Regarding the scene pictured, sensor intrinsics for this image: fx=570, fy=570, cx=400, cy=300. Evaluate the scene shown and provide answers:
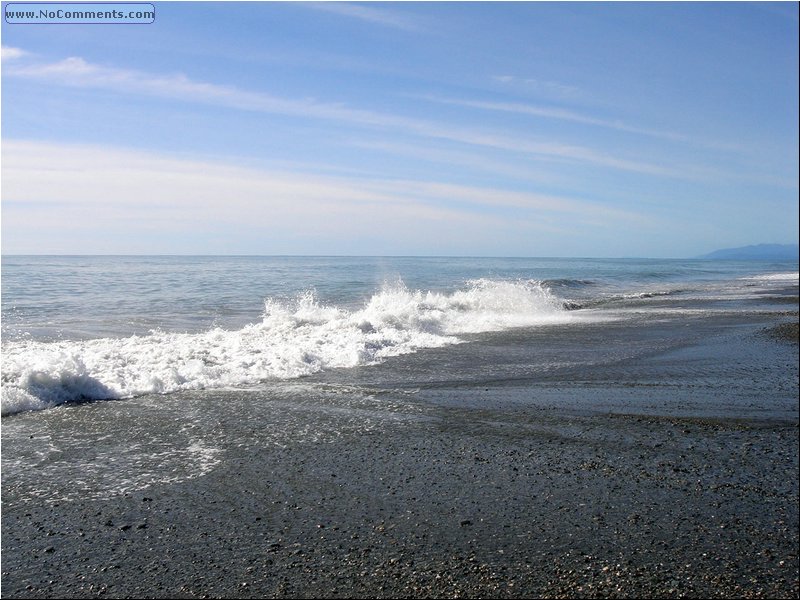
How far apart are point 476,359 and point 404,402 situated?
4239 millimetres

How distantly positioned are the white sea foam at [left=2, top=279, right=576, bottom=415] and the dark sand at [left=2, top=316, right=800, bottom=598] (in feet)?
3.76

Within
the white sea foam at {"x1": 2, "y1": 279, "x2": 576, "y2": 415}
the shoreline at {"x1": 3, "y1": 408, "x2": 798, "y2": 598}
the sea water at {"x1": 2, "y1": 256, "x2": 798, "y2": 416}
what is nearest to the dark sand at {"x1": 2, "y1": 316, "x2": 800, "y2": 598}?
the shoreline at {"x1": 3, "y1": 408, "x2": 798, "y2": 598}

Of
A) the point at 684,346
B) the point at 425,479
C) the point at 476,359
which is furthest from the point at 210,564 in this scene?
the point at 684,346

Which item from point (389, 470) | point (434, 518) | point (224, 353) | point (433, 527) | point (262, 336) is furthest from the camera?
point (262, 336)

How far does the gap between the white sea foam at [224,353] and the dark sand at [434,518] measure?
45.1 inches

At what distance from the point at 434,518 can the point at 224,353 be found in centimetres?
807

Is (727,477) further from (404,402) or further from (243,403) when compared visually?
(243,403)

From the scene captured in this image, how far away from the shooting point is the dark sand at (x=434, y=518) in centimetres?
431

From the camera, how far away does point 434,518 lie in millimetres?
5230

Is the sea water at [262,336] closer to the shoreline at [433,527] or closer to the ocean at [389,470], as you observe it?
the ocean at [389,470]

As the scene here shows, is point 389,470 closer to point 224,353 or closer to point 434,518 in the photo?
point 434,518

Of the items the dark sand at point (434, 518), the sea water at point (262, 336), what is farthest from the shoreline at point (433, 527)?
the sea water at point (262, 336)

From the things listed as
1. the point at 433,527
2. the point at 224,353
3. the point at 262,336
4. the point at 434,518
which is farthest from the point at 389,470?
the point at 262,336

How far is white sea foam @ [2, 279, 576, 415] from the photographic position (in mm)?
9016
